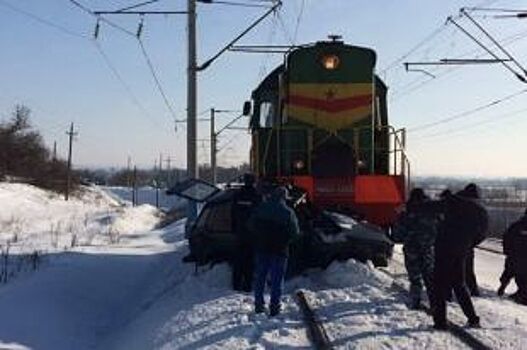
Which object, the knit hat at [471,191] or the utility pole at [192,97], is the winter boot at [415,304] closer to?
the knit hat at [471,191]

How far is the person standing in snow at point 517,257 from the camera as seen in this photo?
1478 cm

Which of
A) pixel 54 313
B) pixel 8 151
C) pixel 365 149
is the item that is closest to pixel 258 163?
pixel 365 149

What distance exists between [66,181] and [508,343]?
270ft

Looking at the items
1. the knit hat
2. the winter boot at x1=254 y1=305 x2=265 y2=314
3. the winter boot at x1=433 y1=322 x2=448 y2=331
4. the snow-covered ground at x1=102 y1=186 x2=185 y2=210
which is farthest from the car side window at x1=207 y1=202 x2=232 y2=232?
the snow-covered ground at x1=102 y1=186 x2=185 y2=210

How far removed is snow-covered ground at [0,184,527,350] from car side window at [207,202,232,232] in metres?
0.71

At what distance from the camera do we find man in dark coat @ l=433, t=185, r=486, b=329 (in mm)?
10969

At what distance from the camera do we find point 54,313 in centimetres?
1462

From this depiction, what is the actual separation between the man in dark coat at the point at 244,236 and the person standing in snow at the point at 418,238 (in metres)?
2.52

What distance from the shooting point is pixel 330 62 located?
60.3 feet

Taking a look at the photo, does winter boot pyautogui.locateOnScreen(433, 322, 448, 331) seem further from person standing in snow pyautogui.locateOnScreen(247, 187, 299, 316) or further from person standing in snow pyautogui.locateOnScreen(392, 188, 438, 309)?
person standing in snow pyautogui.locateOnScreen(247, 187, 299, 316)

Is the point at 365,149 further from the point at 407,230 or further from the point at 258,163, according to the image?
the point at 407,230

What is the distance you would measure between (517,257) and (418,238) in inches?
143

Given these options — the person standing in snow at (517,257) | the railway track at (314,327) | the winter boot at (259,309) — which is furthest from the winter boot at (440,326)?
the person standing in snow at (517,257)

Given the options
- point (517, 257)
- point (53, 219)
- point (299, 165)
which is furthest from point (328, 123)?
point (53, 219)
